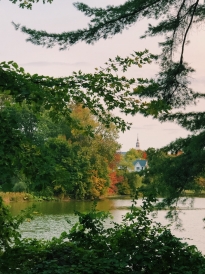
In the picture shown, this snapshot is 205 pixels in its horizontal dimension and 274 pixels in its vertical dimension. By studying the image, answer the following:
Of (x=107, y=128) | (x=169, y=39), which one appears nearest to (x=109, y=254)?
(x=107, y=128)

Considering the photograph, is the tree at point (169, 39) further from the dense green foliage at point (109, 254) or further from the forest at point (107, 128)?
the dense green foliage at point (109, 254)

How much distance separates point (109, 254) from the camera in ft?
15.8

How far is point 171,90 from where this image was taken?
7.11 metres

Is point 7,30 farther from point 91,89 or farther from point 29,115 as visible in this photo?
point 29,115

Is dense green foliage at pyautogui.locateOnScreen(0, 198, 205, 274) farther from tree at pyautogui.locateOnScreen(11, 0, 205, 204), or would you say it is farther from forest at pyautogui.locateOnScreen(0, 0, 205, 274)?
tree at pyautogui.locateOnScreen(11, 0, 205, 204)

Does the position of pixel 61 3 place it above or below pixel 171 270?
above

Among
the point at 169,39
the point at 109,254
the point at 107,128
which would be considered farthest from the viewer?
the point at 169,39

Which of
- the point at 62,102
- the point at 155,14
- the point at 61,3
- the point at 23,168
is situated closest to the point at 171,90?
the point at 155,14

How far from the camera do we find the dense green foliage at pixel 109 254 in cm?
443

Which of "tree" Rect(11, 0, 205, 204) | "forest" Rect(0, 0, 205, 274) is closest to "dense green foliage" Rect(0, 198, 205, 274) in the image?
"forest" Rect(0, 0, 205, 274)

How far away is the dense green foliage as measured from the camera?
14.5ft

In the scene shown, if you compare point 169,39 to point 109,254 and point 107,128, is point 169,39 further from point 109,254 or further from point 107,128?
point 109,254

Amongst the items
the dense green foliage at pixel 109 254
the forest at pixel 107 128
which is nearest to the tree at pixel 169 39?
the forest at pixel 107 128

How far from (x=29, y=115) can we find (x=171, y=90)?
27129mm
